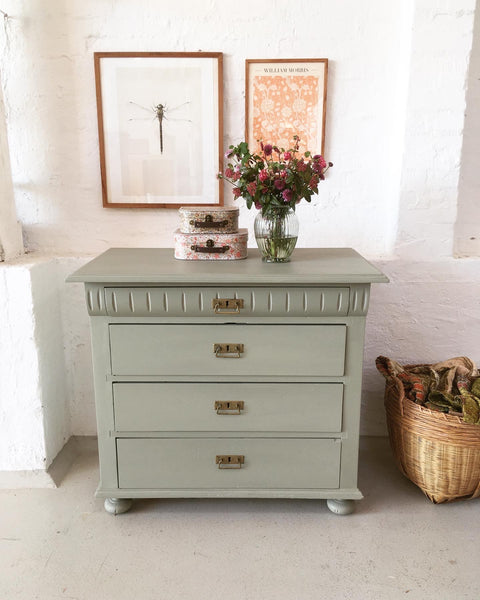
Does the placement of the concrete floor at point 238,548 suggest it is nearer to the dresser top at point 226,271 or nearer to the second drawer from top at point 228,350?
the second drawer from top at point 228,350

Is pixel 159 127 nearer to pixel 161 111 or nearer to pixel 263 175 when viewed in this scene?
pixel 161 111

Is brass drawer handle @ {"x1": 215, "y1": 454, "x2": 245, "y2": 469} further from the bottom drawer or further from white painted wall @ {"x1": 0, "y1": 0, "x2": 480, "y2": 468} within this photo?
white painted wall @ {"x1": 0, "y1": 0, "x2": 480, "y2": 468}

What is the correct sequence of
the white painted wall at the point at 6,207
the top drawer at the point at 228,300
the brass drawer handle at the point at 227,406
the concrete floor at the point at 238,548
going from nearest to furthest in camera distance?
the concrete floor at the point at 238,548
the top drawer at the point at 228,300
the brass drawer handle at the point at 227,406
the white painted wall at the point at 6,207

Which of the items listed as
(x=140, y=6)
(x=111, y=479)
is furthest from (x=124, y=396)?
(x=140, y=6)

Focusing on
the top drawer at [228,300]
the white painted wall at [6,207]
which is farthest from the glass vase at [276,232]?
the white painted wall at [6,207]

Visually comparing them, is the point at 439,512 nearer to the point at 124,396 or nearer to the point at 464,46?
the point at 124,396

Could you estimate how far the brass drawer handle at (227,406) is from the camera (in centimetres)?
221

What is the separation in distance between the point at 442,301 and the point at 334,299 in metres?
0.95

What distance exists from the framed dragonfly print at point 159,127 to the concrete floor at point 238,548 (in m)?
1.54

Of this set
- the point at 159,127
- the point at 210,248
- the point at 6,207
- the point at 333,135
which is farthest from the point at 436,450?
the point at 6,207

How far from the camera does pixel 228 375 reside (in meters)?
2.19

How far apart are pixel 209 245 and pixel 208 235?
0.14ft

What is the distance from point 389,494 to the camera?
2.52 metres

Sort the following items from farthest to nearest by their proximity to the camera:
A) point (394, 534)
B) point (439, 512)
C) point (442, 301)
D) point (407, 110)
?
point (442, 301), point (407, 110), point (439, 512), point (394, 534)
